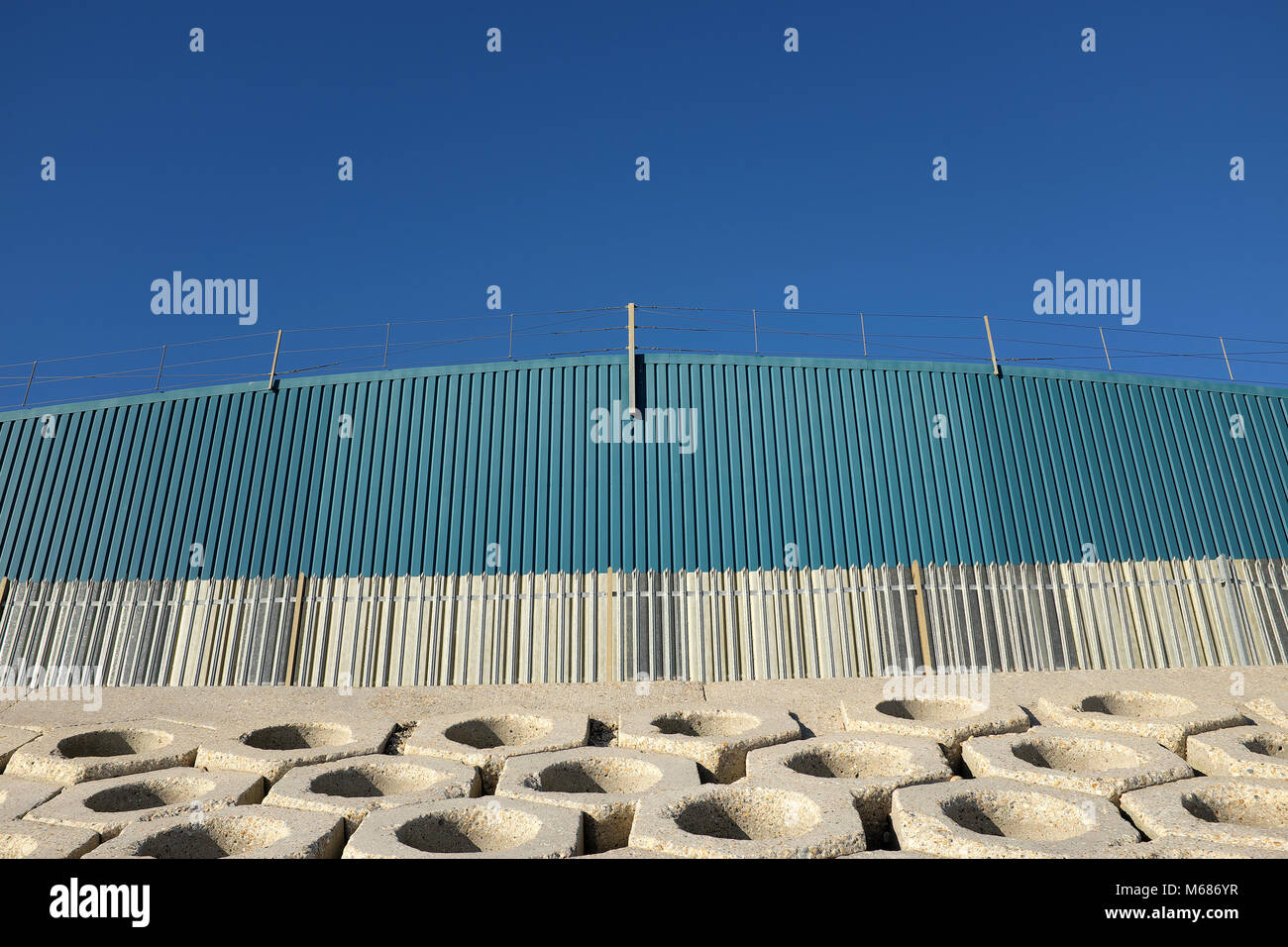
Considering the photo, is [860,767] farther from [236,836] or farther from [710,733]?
[236,836]

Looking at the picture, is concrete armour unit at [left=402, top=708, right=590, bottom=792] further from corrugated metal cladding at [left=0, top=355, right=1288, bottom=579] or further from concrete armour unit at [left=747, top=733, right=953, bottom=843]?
corrugated metal cladding at [left=0, top=355, right=1288, bottom=579]

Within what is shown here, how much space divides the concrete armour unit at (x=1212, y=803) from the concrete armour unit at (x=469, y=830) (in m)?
3.61

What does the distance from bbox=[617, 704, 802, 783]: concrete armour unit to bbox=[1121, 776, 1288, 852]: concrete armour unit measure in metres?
2.94

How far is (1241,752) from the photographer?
22.1 feet

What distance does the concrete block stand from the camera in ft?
20.6

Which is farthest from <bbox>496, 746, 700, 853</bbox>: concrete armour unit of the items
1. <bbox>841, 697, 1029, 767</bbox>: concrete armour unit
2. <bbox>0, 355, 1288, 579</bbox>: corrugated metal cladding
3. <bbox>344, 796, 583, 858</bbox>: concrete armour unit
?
→ <bbox>0, 355, 1288, 579</bbox>: corrugated metal cladding

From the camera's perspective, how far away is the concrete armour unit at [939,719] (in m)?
7.75

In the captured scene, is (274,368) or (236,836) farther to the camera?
(274,368)

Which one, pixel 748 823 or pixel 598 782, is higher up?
pixel 598 782

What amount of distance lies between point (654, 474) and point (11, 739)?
32.0ft

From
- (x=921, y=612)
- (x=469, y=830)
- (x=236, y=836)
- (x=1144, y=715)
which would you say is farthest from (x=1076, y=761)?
(x=236, y=836)

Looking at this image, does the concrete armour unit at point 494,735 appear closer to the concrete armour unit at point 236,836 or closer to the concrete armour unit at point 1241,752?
the concrete armour unit at point 236,836

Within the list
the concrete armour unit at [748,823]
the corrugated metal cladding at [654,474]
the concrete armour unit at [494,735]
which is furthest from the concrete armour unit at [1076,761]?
the corrugated metal cladding at [654,474]

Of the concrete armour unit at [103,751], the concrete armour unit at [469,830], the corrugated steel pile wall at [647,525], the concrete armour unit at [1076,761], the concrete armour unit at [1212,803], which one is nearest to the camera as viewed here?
the concrete armour unit at [469,830]
